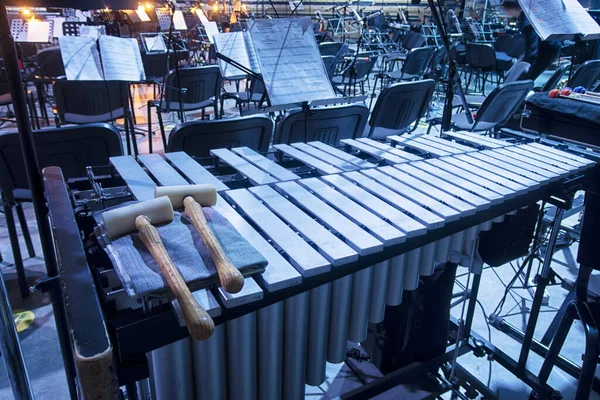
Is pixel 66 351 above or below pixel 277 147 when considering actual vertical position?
below

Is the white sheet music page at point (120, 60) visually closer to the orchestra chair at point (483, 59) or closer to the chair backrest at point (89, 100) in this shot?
the chair backrest at point (89, 100)

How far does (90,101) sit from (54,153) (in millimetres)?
2221

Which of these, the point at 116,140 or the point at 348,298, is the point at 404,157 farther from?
the point at 116,140

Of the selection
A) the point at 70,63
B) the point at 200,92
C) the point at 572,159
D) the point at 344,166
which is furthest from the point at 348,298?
the point at 200,92

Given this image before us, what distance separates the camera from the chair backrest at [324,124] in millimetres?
2742

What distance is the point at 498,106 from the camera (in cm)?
365

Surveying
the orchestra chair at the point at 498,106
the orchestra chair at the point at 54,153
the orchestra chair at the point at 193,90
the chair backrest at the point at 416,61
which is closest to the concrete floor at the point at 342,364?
the orchestra chair at the point at 54,153

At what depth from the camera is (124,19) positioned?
480 inches

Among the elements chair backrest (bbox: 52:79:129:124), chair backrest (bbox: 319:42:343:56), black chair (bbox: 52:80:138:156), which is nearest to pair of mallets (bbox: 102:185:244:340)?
black chair (bbox: 52:80:138:156)

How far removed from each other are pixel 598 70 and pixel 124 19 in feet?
38.4

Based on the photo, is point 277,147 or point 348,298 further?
point 277,147

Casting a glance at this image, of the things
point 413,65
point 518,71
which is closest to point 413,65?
point 413,65

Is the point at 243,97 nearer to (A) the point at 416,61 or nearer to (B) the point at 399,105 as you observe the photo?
(B) the point at 399,105

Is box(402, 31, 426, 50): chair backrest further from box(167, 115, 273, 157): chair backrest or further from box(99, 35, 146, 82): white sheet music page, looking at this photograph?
box(167, 115, 273, 157): chair backrest
